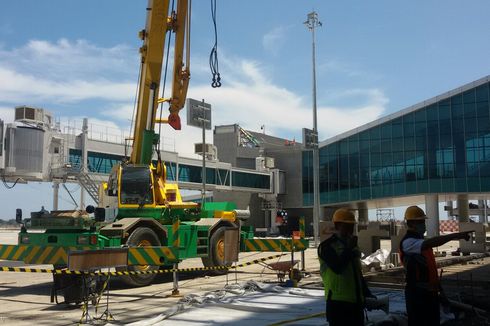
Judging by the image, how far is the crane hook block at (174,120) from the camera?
16.6 meters

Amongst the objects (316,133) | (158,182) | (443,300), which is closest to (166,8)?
(158,182)

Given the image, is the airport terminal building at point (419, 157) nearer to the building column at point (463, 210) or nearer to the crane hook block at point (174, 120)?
the building column at point (463, 210)

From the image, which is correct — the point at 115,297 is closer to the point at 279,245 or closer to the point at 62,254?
the point at 62,254

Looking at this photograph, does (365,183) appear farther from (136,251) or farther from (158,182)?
(136,251)

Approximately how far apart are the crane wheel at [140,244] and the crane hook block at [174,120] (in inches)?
166

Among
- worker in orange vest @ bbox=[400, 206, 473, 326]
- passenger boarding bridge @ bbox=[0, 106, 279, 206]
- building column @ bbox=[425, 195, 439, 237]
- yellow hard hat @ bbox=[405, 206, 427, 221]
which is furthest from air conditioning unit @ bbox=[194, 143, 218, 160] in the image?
worker in orange vest @ bbox=[400, 206, 473, 326]

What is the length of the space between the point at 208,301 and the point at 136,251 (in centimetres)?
234

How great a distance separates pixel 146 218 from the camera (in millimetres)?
13750

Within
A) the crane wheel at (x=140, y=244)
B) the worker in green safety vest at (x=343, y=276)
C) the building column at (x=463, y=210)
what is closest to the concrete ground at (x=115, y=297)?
the crane wheel at (x=140, y=244)

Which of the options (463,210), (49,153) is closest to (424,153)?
(463,210)

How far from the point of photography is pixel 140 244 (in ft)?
43.5

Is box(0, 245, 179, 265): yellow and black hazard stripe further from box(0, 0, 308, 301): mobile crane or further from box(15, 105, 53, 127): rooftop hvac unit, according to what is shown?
box(15, 105, 53, 127): rooftop hvac unit

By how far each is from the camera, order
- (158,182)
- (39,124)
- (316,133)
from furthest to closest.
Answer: (316,133)
(39,124)
(158,182)

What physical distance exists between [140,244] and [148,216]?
1158 millimetres
